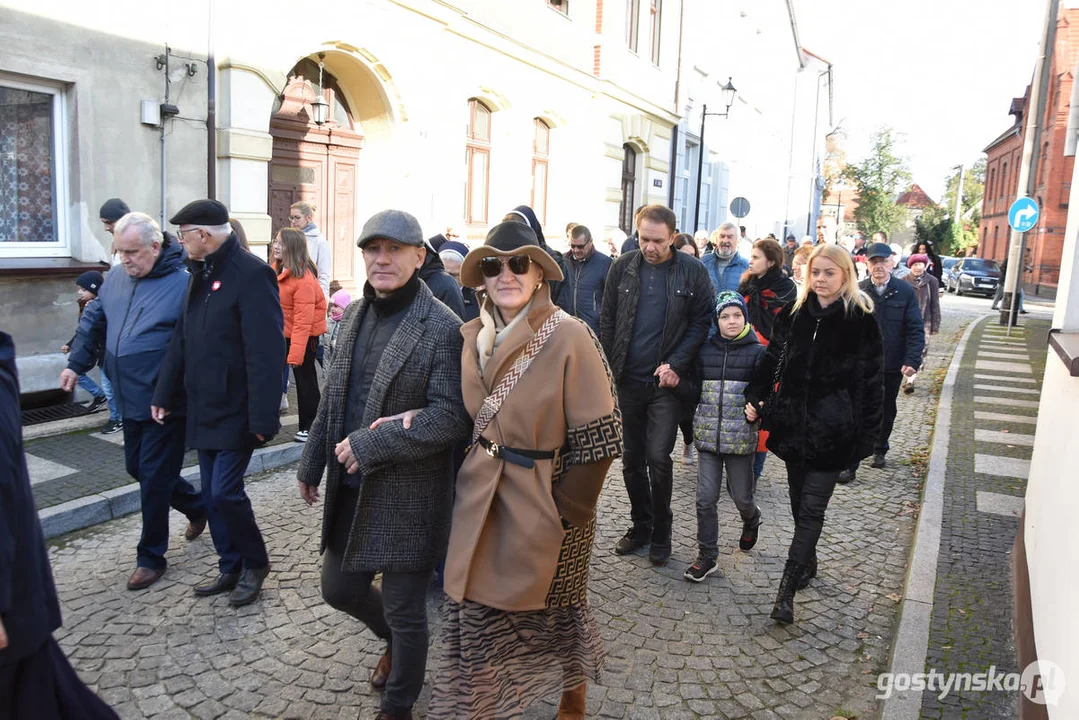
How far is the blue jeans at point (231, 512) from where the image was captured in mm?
4309

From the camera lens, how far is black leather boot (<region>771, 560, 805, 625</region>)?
14.2 feet

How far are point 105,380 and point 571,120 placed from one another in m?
11.9

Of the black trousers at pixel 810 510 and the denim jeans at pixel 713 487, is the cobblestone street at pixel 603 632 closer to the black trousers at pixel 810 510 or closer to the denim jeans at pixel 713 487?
the denim jeans at pixel 713 487

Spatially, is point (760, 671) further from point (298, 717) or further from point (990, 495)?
point (990, 495)

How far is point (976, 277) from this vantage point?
119 ft

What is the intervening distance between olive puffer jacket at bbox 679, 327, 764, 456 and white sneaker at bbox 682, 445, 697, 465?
2.69 m

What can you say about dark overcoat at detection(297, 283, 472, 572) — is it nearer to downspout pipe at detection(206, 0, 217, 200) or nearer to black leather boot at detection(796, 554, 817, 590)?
black leather boot at detection(796, 554, 817, 590)

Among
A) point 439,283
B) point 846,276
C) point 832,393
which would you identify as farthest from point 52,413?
point 846,276

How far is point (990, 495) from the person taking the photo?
6.64 meters

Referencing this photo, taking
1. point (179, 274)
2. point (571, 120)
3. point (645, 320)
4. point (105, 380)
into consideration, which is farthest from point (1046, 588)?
point (571, 120)

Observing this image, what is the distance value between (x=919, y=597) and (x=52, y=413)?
7571mm

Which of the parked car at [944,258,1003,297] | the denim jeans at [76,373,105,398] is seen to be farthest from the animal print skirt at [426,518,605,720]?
the parked car at [944,258,1003,297]

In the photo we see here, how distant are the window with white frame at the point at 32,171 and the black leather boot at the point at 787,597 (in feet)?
25.0

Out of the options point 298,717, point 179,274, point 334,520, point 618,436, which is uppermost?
point 179,274
